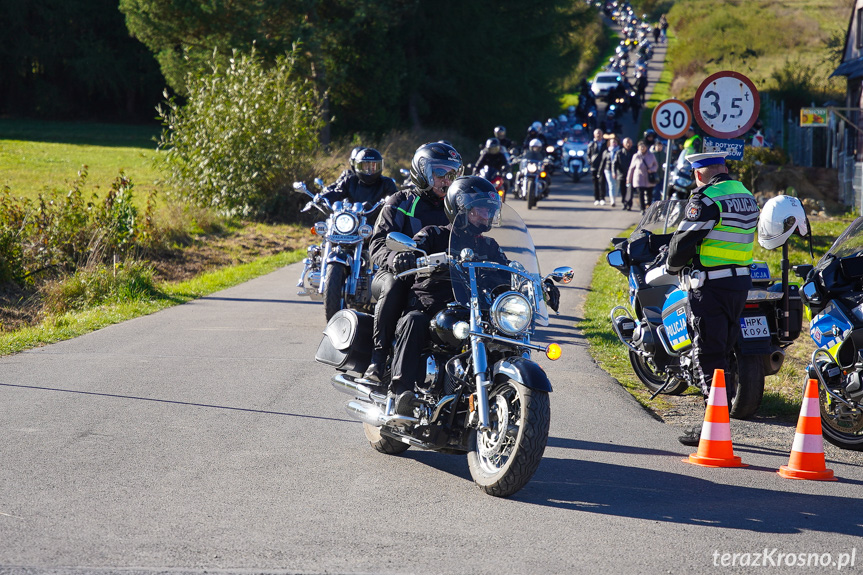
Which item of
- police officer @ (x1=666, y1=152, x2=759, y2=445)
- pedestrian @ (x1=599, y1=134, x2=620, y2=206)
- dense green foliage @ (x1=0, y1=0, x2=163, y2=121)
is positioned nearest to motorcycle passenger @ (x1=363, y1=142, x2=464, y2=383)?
police officer @ (x1=666, y1=152, x2=759, y2=445)

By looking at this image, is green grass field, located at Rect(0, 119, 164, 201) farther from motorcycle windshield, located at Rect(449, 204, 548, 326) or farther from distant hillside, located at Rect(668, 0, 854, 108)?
distant hillside, located at Rect(668, 0, 854, 108)

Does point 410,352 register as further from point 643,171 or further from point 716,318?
point 643,171

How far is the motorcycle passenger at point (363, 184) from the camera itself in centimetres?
1120

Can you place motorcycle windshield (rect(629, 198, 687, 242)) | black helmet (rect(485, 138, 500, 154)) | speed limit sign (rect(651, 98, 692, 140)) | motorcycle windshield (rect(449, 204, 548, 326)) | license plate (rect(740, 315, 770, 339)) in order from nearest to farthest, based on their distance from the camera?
motorcycle windshield (rect(449, 204, 548, 326)) < license plate (rect(740, 315, 770, 339)) < motorcycle windshield (rect(629, 198, 687, 242)) < speed limit sign (rect(651, 98, 692, 140)) < black helmet (rect(485, 138, 500, 154))

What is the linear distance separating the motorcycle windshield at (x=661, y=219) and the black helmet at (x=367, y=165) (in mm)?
3897

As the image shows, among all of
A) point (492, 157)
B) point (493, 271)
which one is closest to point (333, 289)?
point (493, 271)

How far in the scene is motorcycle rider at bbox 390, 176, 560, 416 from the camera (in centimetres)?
555

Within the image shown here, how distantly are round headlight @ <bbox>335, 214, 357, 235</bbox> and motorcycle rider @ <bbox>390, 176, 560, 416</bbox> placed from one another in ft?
14.5

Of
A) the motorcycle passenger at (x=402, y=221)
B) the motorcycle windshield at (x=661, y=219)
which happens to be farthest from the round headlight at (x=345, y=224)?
the motorcycle passenger at (x=402, y=221)

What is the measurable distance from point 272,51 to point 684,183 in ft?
63.7

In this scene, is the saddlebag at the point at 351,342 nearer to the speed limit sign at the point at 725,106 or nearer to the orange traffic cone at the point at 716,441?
the orange traffic cone at the point at 716,441

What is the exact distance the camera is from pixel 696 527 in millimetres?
4777

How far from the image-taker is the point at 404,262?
5586mm

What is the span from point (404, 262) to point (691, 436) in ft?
7.56
